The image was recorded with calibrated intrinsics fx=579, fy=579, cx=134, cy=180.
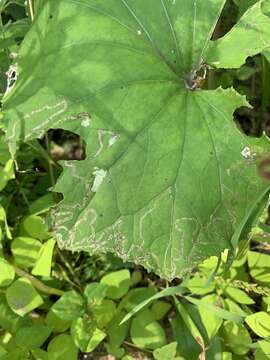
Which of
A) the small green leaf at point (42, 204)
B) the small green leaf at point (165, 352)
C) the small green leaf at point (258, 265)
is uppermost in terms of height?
the small green leaf at point (42, 204)

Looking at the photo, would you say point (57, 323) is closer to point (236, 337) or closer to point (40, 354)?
point (40, 354)

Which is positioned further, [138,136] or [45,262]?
[45,262]

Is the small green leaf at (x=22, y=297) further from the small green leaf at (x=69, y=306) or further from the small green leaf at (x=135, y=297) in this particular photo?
the small green leaf at (x=135, y=297)

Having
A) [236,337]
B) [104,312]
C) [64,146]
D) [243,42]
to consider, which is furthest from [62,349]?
[243,42]

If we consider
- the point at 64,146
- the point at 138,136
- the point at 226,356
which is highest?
Answer: the point at 138,136

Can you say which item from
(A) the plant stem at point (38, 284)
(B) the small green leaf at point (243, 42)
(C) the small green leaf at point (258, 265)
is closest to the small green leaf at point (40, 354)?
(A) the plant stem at point (38, 284)

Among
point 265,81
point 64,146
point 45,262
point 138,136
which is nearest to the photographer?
point 138,136

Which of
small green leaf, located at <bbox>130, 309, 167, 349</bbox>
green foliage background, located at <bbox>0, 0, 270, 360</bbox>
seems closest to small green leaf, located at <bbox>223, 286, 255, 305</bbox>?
green foliage background, located at <bbox>0, 0, 270, 360</bbox>

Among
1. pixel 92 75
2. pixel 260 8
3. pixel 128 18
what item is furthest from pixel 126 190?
pixel 260 8
